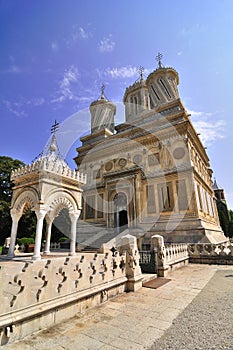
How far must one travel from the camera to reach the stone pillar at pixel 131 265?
584 centimetres


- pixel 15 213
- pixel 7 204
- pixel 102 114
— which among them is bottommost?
pixel 15 213

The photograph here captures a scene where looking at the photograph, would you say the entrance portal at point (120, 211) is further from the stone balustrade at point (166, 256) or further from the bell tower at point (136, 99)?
the bell tower at point (136, 99)

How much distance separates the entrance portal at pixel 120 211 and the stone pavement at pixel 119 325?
15831 millimetres

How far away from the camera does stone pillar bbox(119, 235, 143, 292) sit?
19.1ft

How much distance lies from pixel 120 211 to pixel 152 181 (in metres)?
5.32

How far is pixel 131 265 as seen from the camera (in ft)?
20.1

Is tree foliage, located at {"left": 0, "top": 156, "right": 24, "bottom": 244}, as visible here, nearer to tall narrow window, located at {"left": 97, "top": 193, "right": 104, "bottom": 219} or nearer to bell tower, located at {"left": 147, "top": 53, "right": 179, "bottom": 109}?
tall narrow window, located at {"left": 97, "top": 193, "right": 104, "bottom": 219}

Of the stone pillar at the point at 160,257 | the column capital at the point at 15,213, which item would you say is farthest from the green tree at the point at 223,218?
the column capital at the point at 15,213

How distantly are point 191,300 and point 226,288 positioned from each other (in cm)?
184

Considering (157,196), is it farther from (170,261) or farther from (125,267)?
(125,267)

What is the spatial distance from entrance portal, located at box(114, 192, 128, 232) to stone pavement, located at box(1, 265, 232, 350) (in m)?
15.8

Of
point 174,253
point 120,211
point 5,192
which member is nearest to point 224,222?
point 120,211

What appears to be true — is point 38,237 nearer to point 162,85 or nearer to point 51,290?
point 51,290

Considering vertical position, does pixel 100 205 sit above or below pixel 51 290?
above
